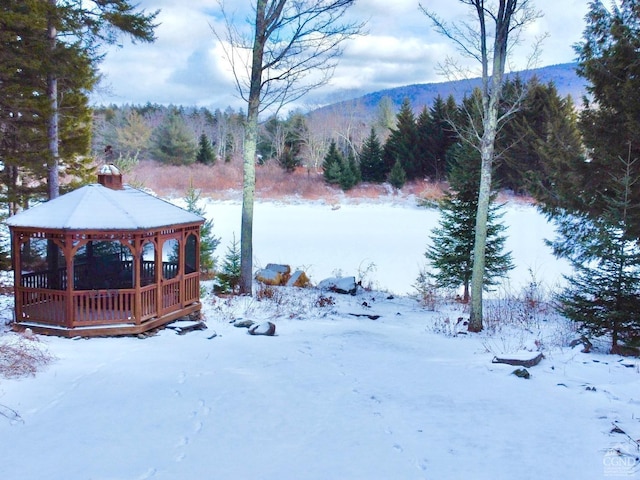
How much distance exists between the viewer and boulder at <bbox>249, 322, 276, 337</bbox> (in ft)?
→ 31.7

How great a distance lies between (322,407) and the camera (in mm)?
5938

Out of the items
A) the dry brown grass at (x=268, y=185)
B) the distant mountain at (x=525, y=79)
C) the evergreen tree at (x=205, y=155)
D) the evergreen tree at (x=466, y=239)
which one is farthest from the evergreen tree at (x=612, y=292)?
the evergreen tree at (x=205, y=155)

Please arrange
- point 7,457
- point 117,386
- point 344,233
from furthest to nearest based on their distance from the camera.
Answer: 1. point 344,233
2. point 117,386
3. point 7,457

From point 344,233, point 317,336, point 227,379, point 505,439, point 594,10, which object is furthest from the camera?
point 344,233

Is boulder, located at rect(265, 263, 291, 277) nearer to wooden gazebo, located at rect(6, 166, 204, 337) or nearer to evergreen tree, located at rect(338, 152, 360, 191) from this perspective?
wooden gazebo, located at rect(6, 166, 204, 337)

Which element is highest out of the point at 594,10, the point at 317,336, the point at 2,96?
the point at 594,10

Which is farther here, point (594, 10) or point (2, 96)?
point (2, 96)

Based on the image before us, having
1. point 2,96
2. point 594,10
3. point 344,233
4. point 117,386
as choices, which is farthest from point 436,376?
point 344,233

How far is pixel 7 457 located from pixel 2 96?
1046 centimetres

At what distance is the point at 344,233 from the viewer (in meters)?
26.9

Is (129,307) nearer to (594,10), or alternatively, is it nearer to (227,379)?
(227,379)

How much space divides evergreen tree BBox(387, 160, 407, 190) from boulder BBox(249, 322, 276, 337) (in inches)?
1216

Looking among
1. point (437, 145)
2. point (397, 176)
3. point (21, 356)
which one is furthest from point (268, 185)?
point (21, 356)

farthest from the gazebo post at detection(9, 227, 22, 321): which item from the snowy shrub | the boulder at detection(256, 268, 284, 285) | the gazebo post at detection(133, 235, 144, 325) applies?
the snowy shrub
